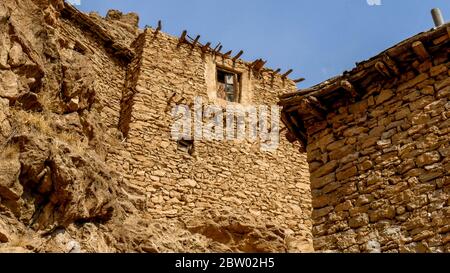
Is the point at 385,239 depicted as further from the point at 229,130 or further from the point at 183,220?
the point at 229,130

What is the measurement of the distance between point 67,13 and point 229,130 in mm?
5562

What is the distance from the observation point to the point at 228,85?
1579 centimetres

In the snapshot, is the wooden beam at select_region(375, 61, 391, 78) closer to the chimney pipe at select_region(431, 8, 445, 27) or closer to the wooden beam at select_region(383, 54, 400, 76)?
the wooden beam at select_region(383, 54, 400, 76)

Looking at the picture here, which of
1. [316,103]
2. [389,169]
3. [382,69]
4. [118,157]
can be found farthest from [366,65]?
[118,157]

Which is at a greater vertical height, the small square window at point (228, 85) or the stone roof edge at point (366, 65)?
the small square window at point (228, 85)

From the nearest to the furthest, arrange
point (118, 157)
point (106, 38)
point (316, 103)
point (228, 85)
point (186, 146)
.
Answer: point (316, 103), point (118, 157), point (186, 146), point (106, 38), point (228, 85)

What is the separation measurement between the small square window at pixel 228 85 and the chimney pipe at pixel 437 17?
938 centimetres

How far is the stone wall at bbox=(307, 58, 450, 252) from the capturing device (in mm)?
5227

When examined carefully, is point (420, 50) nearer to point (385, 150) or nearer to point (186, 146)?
point (385, 150)

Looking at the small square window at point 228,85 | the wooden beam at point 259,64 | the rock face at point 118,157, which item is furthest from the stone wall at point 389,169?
the wooden beam at point 259,64

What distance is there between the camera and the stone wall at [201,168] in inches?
456

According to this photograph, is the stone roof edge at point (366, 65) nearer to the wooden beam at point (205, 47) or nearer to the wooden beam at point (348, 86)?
the wooden beam at point (348, 86)

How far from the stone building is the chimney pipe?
15.3 inches

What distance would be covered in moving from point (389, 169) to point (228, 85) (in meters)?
10.4
